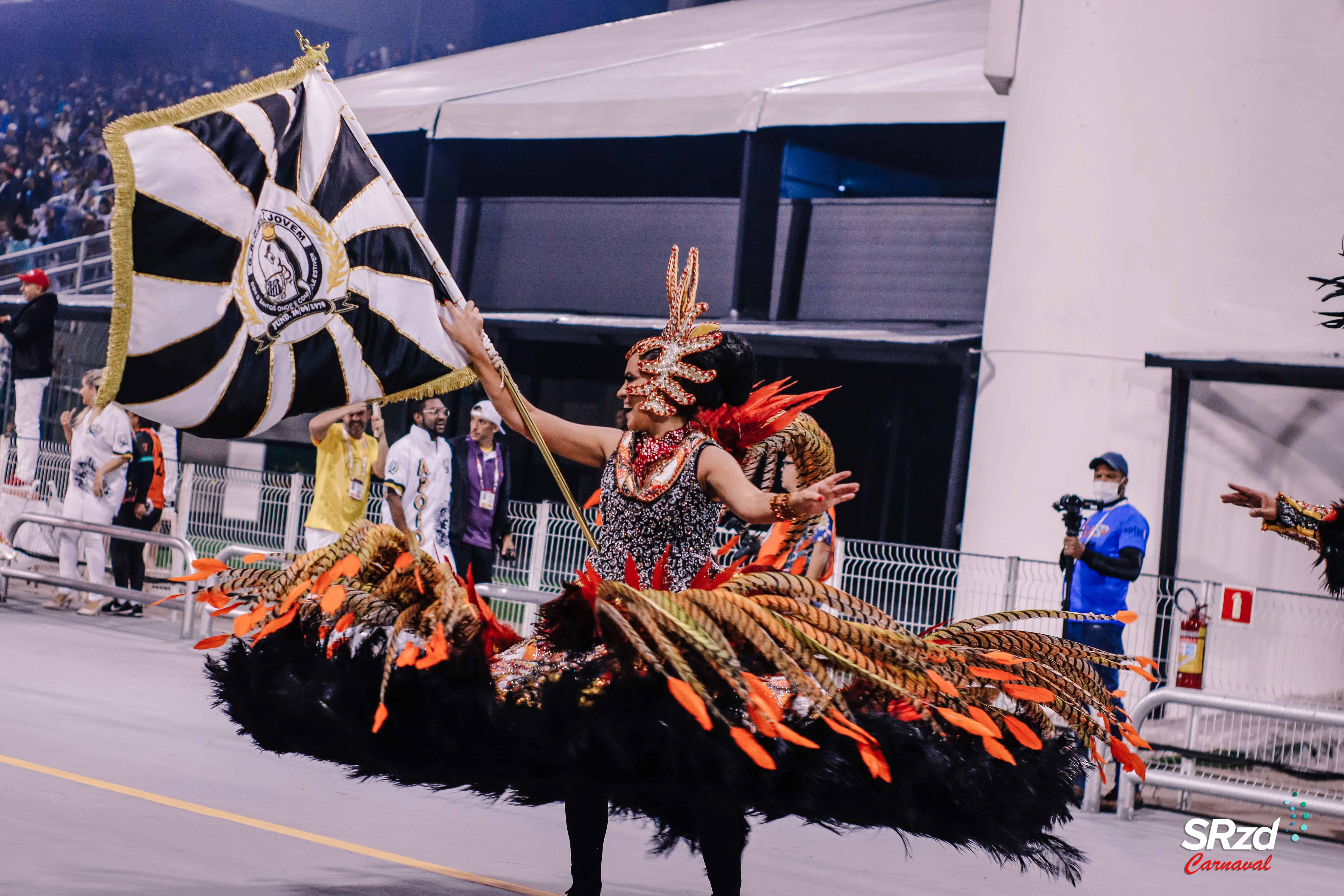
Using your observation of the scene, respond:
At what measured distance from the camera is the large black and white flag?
4.90 m

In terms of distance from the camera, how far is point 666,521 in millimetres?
4473

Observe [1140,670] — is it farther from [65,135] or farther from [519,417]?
[65,135]

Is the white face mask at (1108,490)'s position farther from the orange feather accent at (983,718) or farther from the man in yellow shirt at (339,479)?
the man in yellow shirt at (339,479)

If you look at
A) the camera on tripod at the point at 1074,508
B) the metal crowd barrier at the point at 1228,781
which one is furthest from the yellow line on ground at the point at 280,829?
the camera on tripod at the point at 1074,508

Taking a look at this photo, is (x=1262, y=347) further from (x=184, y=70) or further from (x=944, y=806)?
(x=184, y=70)

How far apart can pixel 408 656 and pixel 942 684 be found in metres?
1.43

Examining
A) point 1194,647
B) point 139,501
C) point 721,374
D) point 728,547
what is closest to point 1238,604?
point 1194,647

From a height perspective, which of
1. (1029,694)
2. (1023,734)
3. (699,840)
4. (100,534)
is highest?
(1029,694)

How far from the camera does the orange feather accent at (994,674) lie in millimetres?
4098

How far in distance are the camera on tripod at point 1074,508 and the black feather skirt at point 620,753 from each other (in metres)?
4.63

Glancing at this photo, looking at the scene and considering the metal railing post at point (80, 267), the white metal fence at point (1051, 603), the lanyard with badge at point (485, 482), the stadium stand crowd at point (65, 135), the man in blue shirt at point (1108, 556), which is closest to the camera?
the man in blue shirt at point (1108, 556)

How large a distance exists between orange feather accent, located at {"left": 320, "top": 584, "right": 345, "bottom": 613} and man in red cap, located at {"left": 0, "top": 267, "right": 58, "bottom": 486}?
918 centimetres

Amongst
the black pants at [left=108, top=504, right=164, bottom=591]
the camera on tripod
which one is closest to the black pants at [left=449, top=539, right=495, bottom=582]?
the black pants at [left=108, top=504, right=164, bottom=591]

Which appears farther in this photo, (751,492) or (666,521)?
(666,521)
